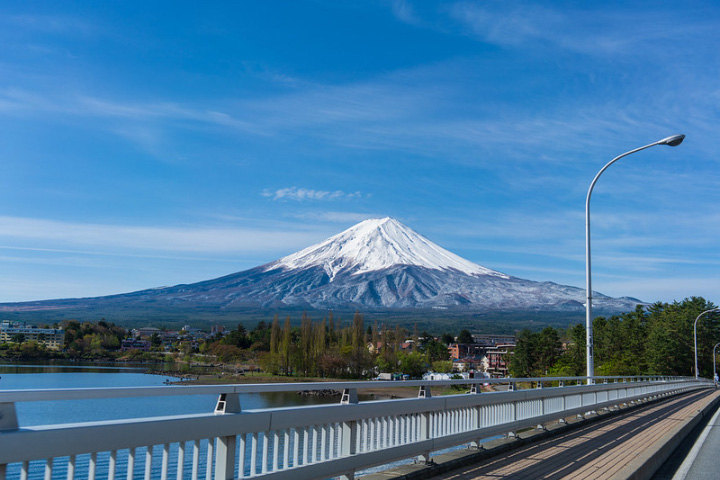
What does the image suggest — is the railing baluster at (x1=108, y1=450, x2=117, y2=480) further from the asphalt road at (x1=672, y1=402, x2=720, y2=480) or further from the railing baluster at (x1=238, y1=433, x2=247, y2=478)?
the asphalt road at (x1=672, y1=402, x2=720, y2=480)

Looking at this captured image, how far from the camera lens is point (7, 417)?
146 inches

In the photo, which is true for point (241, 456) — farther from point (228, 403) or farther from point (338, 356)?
point (338, 356)

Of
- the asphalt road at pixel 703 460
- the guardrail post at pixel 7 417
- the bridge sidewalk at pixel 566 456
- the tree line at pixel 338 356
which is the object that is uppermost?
the guardrail post at pixel 7 417

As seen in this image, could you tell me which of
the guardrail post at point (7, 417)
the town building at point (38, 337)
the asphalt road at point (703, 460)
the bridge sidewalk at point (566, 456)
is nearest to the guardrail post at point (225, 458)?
the guardrail post at point (7, 417)

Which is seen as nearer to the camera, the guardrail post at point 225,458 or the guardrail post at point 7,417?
the guardrail post at point 7,417

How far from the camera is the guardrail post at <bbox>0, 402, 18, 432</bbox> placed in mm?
3672

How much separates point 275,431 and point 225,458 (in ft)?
2.54

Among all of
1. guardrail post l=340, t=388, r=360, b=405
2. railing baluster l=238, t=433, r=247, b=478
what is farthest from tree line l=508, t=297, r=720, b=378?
railing baluster l=238, t=433, r=247, b=478

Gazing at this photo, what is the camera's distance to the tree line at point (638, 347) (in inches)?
3189

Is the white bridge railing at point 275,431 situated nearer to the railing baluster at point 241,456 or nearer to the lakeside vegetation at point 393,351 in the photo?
the railing baluster at point 241,456

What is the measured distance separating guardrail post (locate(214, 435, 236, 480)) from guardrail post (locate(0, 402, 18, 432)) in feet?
6.09

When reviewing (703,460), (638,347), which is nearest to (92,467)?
(703,460)

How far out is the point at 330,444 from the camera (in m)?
6.62

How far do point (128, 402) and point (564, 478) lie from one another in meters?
45.4
